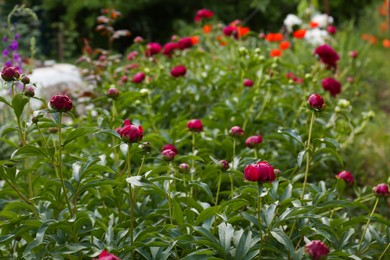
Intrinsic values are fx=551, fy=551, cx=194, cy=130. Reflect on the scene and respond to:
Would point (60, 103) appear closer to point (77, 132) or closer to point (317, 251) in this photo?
point (77, 132)

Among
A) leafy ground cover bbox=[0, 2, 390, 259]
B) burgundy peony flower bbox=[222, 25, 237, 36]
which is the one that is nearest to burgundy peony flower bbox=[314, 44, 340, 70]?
leafy ground cover bbox=[0, 2, 390, 259]

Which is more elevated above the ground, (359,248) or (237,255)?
(237,255)

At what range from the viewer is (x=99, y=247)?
1548 mm

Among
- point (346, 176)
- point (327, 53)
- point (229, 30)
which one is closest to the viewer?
point (346, 176)

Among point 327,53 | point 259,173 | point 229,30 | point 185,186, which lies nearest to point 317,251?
point 259,173

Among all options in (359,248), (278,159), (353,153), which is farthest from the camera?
(353,153)

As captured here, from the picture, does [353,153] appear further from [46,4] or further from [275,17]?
[46,4]

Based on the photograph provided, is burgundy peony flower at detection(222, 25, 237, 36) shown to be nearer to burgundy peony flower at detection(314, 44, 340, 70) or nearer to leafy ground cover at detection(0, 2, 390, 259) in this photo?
leafy ground cover at detection(0, 2, 390, 259)

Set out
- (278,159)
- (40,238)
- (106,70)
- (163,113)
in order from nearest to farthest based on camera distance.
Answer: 1. (40,238)
2. (278,159)
3. (163,113)
4. (106,70)

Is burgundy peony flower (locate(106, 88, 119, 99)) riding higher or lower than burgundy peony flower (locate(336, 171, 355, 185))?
higher

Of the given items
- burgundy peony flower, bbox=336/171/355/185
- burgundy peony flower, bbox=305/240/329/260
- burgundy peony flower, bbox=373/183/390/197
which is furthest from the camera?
burgundy peony flower, bbox=336/171/355/185

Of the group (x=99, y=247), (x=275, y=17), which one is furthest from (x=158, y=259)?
(x=275, y=17)

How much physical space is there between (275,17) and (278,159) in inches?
202

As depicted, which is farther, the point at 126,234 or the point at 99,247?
the point at 126,234
